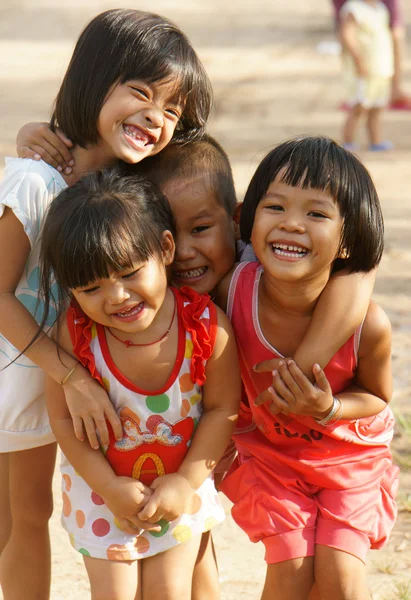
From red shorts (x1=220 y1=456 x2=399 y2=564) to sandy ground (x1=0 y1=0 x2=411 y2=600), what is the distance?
604 millimetres

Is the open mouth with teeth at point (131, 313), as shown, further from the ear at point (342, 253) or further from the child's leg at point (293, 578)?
the child's leg at point (293, 578)

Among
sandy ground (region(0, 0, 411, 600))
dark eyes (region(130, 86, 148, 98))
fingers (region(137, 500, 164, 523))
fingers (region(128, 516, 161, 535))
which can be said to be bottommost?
sandy ground (region(0, 0, 411, 600))

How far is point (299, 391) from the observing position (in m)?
2.25

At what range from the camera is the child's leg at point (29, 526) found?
261 cm

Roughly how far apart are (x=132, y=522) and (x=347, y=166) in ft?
3.36

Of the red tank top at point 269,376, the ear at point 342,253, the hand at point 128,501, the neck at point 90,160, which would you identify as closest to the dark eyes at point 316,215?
the ear at point 342,253

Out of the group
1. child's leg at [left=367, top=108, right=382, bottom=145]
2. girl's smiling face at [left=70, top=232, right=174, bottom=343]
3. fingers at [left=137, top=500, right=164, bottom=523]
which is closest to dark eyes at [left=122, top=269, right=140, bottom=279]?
girl's smiling face at [left=70, top=232, right=174, bottom=343]

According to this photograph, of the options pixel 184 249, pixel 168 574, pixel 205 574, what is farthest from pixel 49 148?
pixel 205 574

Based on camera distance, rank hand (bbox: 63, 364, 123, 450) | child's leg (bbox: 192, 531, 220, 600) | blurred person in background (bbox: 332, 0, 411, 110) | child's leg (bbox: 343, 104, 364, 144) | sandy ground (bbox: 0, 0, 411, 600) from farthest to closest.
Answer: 1. blurred person in background (bbox: 332, 0, 411, 110)
2. child's leg (bbox: 343, 104, 364, 144)
3. sandy ground (bbox: 0, 0, 411, 600)
4. child's leg (bbox: 192, 531, 220, 600)
5. hand (bbox: 63, 364, 123, 450)

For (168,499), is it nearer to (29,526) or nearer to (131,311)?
(131,311)

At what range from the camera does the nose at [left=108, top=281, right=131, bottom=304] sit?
7.20 feet

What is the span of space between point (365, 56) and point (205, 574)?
6.53 metres

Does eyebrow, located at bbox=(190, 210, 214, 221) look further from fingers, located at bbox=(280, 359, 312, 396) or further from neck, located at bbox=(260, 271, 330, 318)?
fingers, located at bbox=(280, 359, 312, 396)

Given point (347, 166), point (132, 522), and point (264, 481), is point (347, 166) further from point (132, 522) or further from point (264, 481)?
point (132, 522)
